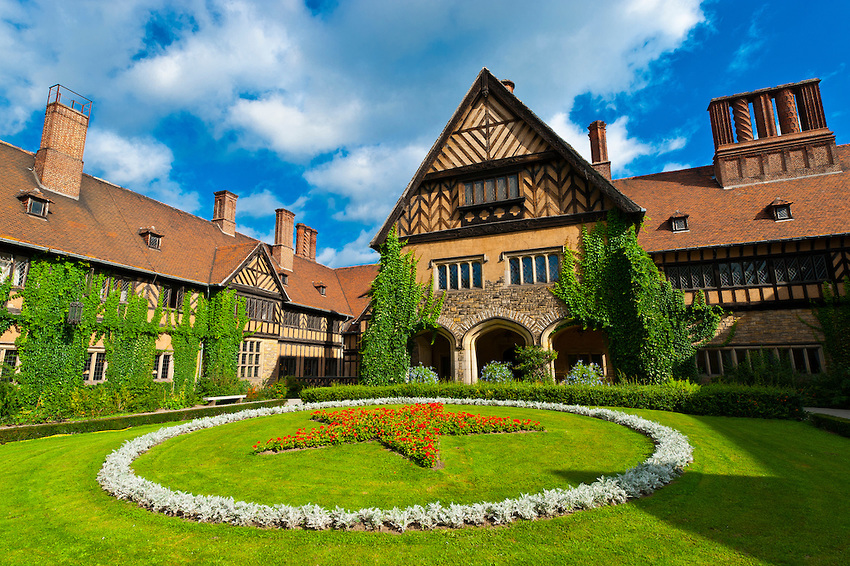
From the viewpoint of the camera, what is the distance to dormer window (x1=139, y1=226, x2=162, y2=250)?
22234 mm

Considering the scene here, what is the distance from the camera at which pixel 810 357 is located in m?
17.3

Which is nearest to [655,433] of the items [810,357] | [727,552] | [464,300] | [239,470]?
[727,552]

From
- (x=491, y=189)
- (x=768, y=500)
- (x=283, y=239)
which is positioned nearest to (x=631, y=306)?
(x=491, y=189)

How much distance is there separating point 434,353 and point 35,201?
1890 centimetres

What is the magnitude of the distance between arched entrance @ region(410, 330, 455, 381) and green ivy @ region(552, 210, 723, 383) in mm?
6163

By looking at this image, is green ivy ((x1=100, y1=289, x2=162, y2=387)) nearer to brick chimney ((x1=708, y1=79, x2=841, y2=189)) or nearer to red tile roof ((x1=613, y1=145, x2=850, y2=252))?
red tile roof ((x1=613, y1=145, x2=850, y2=252))

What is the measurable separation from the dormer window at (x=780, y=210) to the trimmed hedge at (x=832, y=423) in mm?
10636

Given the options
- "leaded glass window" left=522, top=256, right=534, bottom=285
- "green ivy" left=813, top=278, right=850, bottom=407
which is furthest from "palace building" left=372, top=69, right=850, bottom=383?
"green ivy" left=813, top=278, right=850, bottom=407

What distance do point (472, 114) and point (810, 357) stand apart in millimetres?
17448

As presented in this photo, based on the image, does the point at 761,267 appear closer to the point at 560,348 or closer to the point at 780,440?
the point at 560,348

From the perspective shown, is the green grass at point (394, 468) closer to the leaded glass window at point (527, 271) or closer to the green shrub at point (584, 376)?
the green shrub at point (584, 376)

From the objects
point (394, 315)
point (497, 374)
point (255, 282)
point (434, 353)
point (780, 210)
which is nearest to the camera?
point (497, 374)

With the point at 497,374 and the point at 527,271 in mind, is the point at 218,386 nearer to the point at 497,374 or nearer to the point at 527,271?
the point at 497,374

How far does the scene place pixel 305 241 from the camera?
38.3 metres
